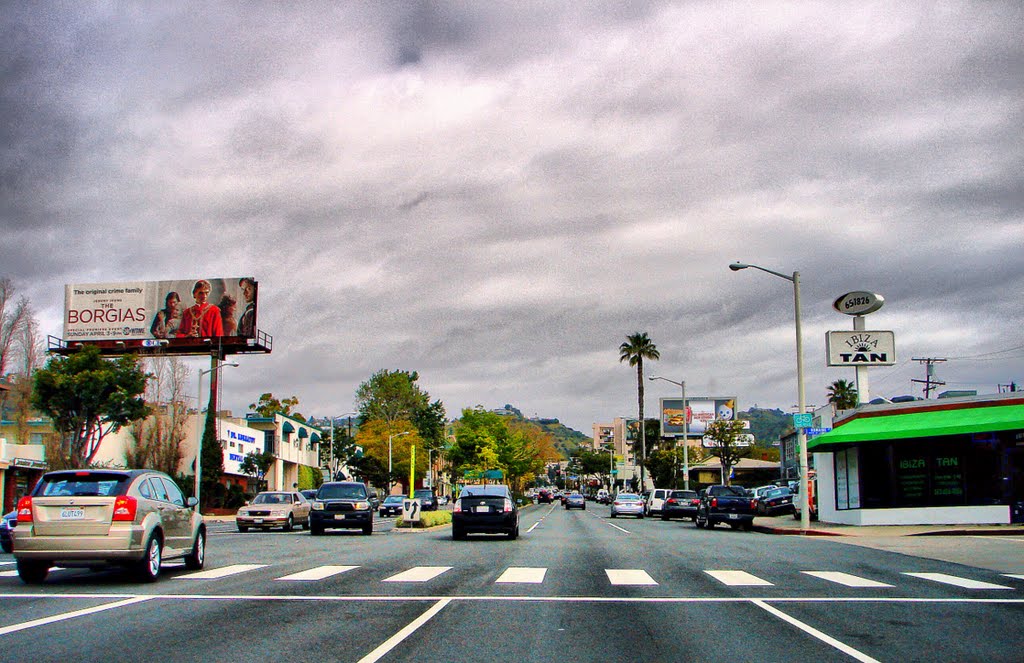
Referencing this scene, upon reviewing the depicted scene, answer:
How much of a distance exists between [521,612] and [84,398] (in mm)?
45716

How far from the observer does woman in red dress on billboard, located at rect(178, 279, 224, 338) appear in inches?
2689

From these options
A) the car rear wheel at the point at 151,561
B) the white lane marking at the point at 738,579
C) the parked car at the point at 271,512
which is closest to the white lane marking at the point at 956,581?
the white lane marking at the point at 738,579

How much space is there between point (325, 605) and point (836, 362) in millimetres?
33655

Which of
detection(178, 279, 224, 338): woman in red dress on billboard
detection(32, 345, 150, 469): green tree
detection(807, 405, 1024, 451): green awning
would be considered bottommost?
detection(807, 405, 1024, 451): green awning

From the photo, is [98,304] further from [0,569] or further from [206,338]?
[0,569]

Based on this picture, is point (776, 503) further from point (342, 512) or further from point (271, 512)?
point (342, 512)

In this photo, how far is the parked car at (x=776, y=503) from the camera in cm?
5119

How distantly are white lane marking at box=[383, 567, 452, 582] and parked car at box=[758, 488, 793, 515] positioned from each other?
125 ft

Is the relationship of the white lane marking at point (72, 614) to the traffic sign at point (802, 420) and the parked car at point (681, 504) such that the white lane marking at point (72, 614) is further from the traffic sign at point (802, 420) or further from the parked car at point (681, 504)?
the parked car at point (681, 504)

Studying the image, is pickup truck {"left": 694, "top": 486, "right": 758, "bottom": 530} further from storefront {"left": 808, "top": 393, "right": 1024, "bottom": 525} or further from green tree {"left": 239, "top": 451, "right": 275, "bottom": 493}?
green tree {"left": 239, "top": 451, "right": 275, "bottom": 493}

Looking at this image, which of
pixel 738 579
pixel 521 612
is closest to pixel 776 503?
pixel 738 579

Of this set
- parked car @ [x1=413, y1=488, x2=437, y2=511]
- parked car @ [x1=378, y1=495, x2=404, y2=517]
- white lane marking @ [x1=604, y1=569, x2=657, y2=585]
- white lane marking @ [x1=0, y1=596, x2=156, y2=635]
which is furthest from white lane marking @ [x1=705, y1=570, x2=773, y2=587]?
parked car @ [x1=413, y1=488, x2=437, y2=511]

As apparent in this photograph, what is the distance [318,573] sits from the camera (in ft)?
50.6

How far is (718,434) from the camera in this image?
80.1 m
